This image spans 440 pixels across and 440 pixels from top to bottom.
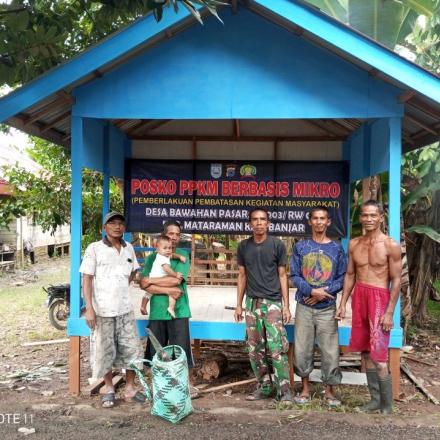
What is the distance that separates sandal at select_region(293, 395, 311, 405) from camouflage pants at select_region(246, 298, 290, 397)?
0.14m

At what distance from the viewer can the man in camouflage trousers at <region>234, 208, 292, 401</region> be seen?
4.79m

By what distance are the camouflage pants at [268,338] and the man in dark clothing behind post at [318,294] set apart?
15 cm

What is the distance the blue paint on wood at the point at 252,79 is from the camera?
16.5ft

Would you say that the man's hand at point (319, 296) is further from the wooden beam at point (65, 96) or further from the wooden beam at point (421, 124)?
the wooden beam at point (65, 96)

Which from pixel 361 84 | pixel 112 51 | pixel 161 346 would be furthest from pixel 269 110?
pixel 161 346

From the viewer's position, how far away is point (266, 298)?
189 inches

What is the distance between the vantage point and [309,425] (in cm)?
446

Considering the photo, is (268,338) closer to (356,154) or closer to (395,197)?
(395,197)

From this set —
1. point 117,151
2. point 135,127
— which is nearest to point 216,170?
point 135,127

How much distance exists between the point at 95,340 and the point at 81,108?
235 cm

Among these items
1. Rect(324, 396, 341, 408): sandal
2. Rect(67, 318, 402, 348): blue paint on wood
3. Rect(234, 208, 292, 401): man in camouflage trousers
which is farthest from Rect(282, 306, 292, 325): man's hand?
Rect(324, 396, 341, 408): sandal

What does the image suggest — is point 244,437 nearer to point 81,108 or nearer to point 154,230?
point 81,108

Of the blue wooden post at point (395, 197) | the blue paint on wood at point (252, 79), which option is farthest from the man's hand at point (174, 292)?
the blue wooden post at point (395, 197)

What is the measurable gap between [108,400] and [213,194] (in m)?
3.78
